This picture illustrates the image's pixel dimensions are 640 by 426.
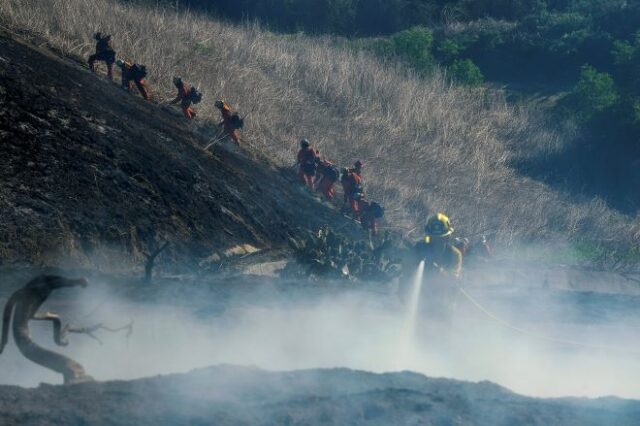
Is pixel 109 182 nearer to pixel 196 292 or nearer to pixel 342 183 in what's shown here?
pixel 196 292

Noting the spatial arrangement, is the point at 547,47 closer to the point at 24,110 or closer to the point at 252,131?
the point at 252,131

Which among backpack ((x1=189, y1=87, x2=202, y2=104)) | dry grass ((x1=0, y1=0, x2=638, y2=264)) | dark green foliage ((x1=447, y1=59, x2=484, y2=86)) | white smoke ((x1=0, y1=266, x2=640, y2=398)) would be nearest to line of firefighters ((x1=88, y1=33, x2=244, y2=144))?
backpack ((x1=189, y1=87, x2=202, y2=104))

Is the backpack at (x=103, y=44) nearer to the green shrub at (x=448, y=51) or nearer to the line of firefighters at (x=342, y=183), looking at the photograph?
the line of firefighters at (x=342, y=183)

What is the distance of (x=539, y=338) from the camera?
14531 millimetres

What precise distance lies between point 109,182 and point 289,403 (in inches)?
475

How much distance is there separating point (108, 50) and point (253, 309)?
1270 cm

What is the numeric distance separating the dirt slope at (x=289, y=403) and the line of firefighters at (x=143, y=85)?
1676 centimetres

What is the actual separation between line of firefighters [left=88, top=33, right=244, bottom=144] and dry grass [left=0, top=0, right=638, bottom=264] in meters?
0.98

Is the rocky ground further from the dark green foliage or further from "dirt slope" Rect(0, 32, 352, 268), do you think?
the dark green foliage

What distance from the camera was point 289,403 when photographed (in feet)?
23.9

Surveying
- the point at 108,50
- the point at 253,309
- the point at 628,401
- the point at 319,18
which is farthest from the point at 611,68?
the point at 628,401

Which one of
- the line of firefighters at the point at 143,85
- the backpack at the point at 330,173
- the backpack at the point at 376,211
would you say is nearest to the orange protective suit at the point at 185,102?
the line of firefighters at the point at 143,85

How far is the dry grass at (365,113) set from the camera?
2795 centimetres

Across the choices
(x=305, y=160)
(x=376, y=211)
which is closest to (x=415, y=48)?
(x=305, y=160)
